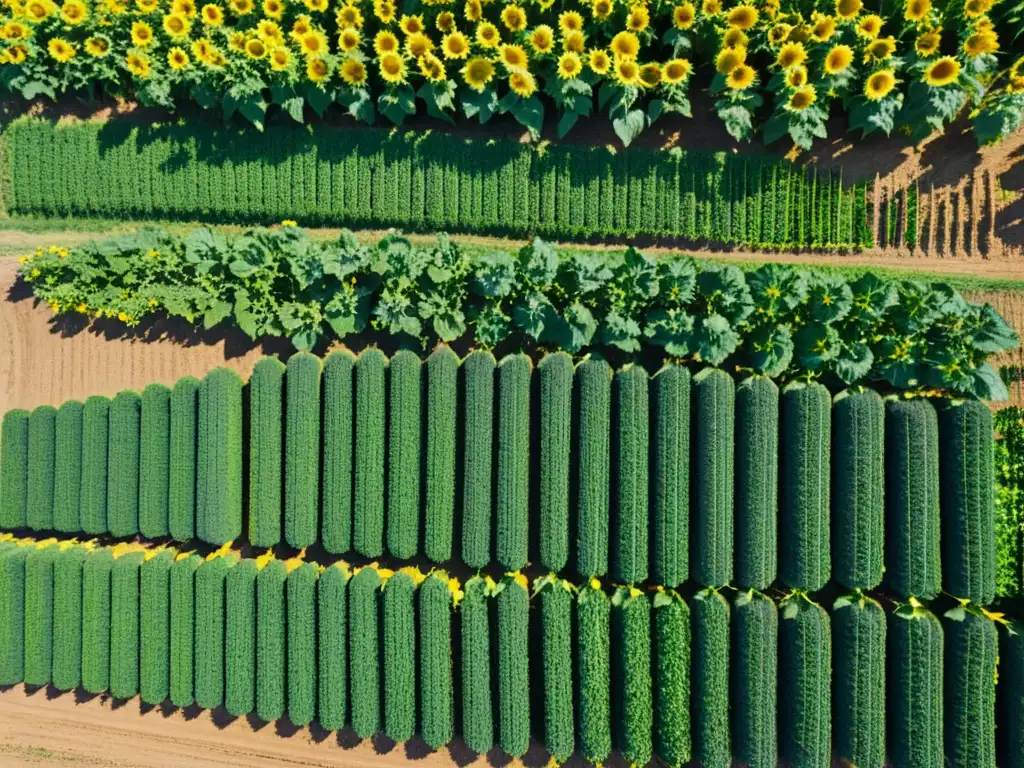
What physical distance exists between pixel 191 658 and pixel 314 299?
9.67 metres

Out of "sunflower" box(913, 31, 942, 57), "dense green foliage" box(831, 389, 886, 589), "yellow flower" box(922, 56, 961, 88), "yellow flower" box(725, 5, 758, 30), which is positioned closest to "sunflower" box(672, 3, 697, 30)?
"yellow flower" box(725, 5, 758, 30)

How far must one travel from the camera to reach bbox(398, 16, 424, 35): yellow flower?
572 inches

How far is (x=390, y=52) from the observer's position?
47.5 ft

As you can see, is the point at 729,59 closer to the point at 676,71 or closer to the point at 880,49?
the point at 676,71

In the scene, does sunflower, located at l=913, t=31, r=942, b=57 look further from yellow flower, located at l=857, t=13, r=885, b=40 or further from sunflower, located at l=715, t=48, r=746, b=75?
sunflower, located at l=715, t=48, r=746, b=75

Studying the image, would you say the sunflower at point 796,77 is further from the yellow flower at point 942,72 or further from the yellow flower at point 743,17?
the yellow flower at point 942,72

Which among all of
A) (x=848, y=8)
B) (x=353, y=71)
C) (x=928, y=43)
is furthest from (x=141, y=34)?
(x=928, y=43)

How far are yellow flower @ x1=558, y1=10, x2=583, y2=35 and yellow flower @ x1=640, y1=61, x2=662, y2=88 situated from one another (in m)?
1.85

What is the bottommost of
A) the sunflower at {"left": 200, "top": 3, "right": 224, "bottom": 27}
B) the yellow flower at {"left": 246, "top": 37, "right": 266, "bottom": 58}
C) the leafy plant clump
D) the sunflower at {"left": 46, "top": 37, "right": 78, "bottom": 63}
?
the leafy plant clump

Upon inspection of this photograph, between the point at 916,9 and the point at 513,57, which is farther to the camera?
the point at 513,57

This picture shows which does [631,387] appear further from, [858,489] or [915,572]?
[915,572]

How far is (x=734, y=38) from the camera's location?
46.8 ft

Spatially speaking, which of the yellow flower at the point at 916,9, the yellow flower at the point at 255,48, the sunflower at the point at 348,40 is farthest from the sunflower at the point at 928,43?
the yellow flower at the point at 255,48

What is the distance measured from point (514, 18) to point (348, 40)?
4157mm
